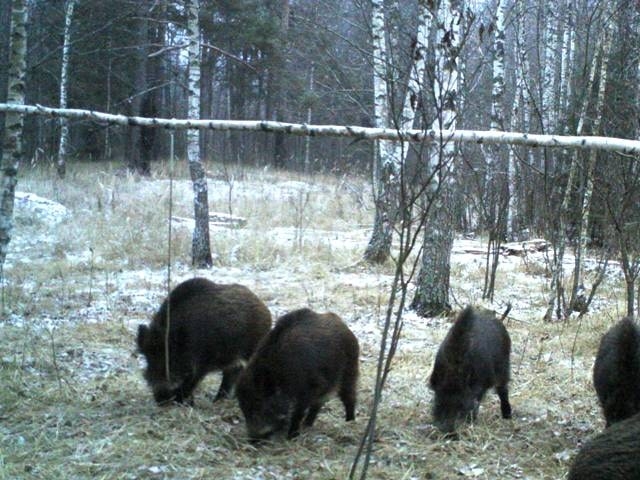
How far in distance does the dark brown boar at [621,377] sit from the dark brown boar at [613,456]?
1.15 metres

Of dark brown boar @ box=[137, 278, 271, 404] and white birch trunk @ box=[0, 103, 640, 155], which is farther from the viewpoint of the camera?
dark brown boar @ box=[137, 278, 271, 404]

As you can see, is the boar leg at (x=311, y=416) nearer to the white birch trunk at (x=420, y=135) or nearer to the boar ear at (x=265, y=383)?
the boar ear at (x=265, y=383)

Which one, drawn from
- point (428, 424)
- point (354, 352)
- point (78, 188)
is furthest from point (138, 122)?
point (78, 188)

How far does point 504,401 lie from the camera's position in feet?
19.7

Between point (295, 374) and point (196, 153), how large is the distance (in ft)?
25.9

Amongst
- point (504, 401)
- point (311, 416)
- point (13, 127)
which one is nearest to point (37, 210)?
point (13, 127)

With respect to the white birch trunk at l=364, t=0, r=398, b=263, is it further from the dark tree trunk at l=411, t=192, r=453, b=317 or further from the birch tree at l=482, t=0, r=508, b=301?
the dark tree trunk at l=411, t=192, r=453, b=317

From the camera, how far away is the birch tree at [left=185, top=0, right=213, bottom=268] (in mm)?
12312

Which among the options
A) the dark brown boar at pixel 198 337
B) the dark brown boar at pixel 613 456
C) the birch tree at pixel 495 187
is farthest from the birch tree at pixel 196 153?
the dark brown boar at pixel 613 456

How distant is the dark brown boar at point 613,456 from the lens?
11.5ft

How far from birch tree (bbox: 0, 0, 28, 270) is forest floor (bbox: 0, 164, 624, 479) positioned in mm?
913

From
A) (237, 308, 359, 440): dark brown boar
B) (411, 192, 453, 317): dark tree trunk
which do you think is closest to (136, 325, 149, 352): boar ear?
(237, 308, 359, 440): dark brown boar

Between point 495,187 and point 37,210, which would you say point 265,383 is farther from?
point 37,210

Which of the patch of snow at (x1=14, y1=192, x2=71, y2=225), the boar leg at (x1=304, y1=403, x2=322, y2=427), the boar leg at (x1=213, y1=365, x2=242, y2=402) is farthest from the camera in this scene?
the patch of snow at (x1=14, y1=192, x2=71, y2=225)
